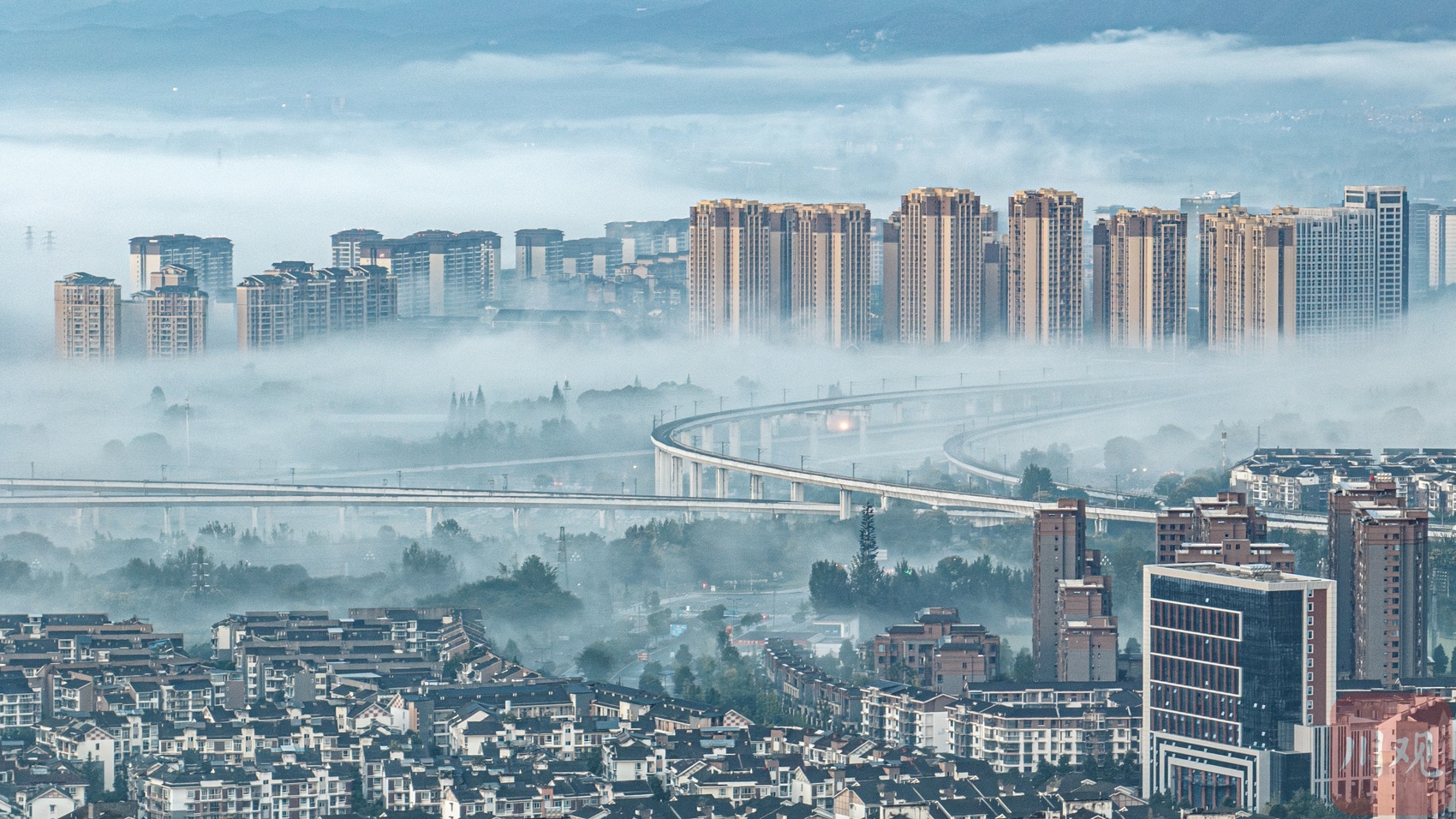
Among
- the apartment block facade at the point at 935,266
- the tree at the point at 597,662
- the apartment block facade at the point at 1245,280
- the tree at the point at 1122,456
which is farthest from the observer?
the apartment block facade at the point at 935,266

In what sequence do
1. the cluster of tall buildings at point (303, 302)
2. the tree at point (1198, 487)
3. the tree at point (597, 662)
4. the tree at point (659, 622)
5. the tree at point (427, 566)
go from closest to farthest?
the tree at point (597, 662), the tree at point (659, 622), the tree at point (427, 566), the tree at point (1198, 487), the cluster of tall buildings at point (303, 302)

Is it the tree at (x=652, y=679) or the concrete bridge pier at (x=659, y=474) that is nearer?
the tree at (x=652, y=679)

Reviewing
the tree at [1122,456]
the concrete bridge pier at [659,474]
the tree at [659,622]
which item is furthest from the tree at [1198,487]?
the tree at [659,622]

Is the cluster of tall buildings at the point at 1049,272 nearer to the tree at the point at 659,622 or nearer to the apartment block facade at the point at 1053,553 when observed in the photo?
the tree at the point at 659,622

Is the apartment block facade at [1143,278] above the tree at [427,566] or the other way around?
above

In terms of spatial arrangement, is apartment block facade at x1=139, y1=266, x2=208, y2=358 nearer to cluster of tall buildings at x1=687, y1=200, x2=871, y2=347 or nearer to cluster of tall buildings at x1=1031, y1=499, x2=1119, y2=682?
cluster of tall buildings at x1=687, y1=200, x2=871, y2=347

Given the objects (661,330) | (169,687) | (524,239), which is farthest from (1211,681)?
(524,239)

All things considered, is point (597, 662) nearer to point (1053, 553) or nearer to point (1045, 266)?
point (1053, 553)

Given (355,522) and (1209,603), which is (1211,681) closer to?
(1209,603)
